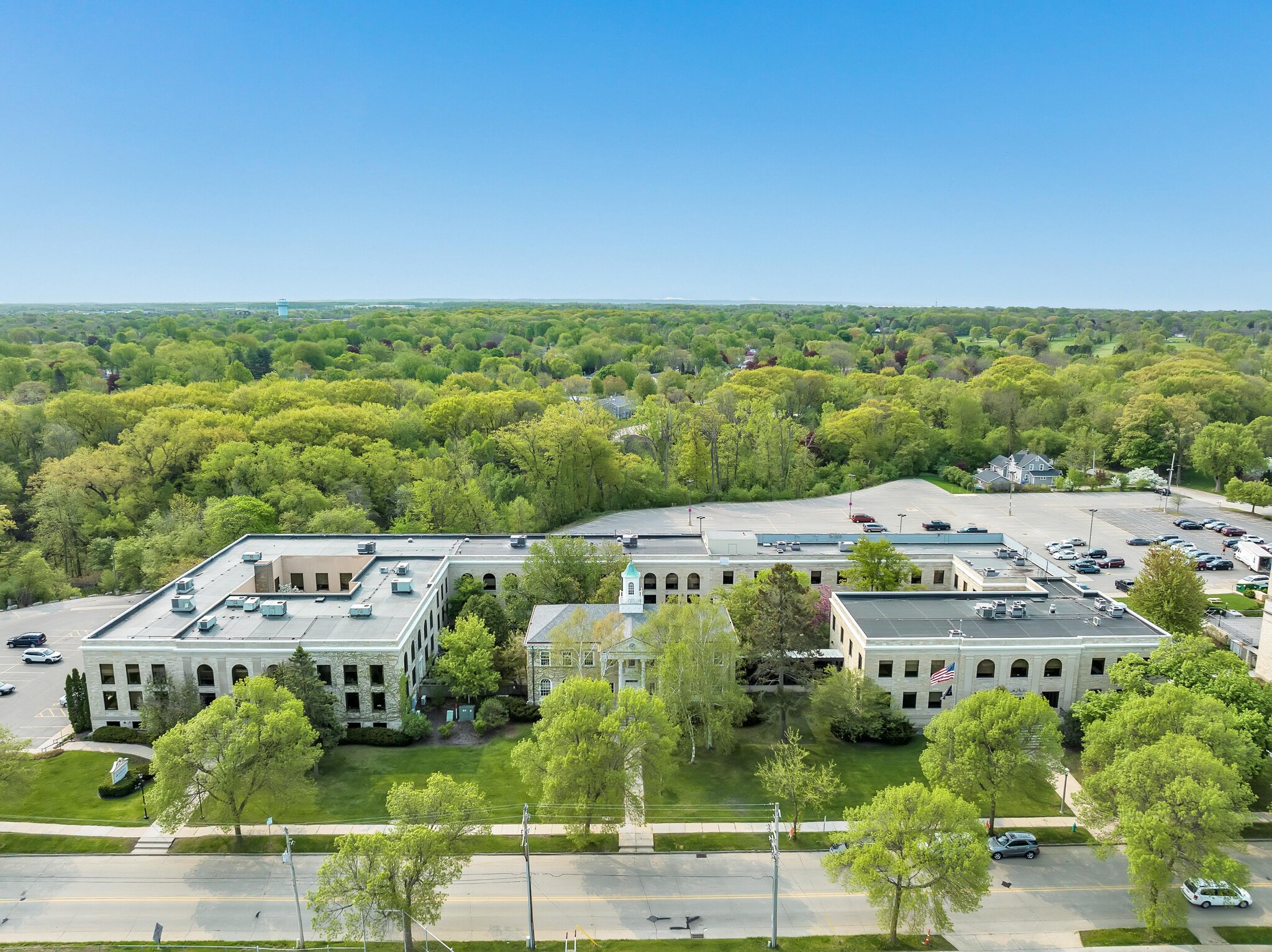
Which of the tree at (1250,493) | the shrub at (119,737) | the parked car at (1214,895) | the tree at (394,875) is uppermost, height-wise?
A: the tree at (1250,493)

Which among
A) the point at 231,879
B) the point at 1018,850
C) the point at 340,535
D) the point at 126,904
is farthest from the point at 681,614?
the point at 340,535

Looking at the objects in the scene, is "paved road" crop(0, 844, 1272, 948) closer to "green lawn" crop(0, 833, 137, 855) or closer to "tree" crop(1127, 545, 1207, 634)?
"green lawn" crop(0, 833, 137, 855)

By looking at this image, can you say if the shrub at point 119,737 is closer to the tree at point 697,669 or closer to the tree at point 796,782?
the tree at point 697,669

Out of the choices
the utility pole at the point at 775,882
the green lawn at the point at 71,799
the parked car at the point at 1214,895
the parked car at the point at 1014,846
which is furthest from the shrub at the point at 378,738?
the parked car at the point at 1214,895

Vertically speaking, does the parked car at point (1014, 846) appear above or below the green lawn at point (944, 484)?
below

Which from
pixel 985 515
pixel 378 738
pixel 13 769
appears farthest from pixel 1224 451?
pixel 13 769

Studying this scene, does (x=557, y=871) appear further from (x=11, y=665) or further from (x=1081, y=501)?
(x=1081, y=501)
